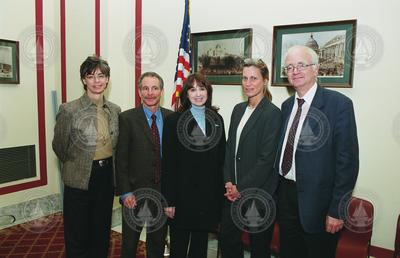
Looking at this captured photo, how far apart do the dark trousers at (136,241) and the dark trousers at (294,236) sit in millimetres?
745

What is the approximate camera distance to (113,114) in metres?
2.24

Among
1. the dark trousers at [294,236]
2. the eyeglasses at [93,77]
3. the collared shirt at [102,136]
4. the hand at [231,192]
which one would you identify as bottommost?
the dark trousers at [294,236]

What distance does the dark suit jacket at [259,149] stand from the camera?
1.94 metres

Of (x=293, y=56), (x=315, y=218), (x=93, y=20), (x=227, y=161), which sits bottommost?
(x=315, y=218)

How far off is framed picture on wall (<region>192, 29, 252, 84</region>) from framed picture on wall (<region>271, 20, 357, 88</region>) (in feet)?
1.19

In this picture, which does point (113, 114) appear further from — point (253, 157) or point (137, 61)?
point (137, 61)

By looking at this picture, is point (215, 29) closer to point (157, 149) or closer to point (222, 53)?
point (222, 53)

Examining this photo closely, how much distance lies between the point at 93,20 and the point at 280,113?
7.86 feet

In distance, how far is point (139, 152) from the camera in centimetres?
215

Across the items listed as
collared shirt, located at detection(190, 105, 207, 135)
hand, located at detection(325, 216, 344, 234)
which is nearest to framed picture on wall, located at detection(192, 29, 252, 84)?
collared shirt, located at detection(190, 105, 207, 135)

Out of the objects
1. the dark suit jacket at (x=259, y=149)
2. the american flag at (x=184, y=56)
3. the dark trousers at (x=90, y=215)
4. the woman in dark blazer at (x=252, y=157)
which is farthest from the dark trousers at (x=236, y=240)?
the american flag at (x=184, y=56)

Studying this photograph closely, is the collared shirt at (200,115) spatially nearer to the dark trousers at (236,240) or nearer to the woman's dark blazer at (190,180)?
the woman's dark blazer at (190,180)

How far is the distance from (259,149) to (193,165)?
387 mm

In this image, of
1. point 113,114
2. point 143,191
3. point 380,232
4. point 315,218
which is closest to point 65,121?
point 113,114
